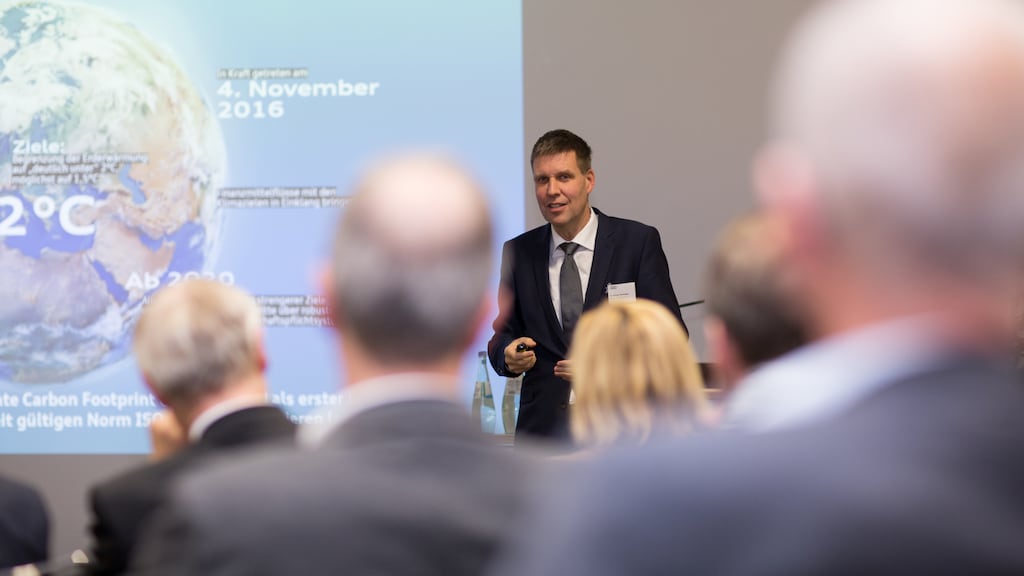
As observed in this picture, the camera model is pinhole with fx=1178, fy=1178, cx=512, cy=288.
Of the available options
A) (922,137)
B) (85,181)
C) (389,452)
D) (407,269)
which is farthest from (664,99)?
(922,137)

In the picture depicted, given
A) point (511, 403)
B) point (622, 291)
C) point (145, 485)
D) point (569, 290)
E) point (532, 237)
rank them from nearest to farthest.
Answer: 1. point (145, 485)
2. point (622, 291)
3. point (569, 290)
4. point (532, 237)
5. point (511, 403)

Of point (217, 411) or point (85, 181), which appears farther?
point (85, 181)

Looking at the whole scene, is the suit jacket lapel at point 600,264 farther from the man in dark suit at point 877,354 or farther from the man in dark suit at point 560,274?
the man in dark suit at point 877,354

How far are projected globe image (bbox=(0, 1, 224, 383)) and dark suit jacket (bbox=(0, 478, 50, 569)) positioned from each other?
11.1 ft

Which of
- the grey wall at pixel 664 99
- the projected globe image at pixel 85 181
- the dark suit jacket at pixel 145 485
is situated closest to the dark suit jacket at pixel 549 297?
the grey wall at pixel 664 99

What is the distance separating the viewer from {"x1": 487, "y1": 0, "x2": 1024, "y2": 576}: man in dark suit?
521 millimetres

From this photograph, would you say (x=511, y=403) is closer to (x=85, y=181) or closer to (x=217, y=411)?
(x=85, y=181)

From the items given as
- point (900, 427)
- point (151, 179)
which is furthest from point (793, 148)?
point (151, 179)

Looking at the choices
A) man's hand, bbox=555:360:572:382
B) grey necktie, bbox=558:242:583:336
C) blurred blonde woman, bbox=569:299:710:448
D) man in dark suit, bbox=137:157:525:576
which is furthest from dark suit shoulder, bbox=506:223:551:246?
man in dark suit, bbox=137:157:525:576

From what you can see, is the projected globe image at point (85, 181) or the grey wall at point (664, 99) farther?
the projected globe image at point (85, 181)

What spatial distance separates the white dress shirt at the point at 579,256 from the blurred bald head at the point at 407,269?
10.9 feet

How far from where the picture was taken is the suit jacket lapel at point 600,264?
440 centimetres

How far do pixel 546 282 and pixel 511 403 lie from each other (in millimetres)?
795

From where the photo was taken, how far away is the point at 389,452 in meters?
0.99
